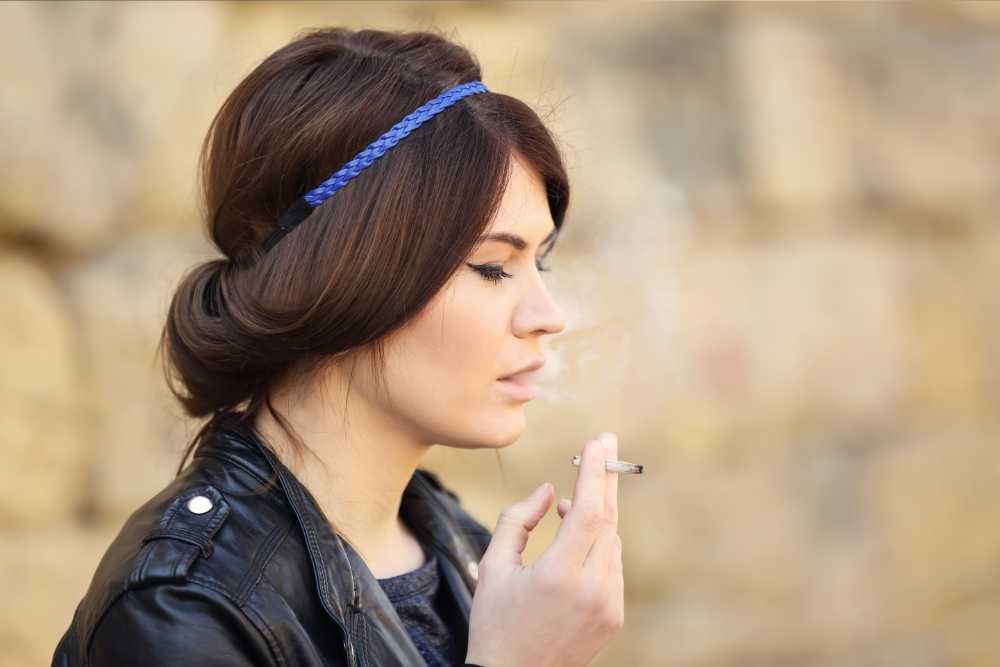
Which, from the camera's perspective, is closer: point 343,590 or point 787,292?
point 343,590

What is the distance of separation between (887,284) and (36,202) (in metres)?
3.01

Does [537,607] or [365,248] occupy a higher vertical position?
[365,248]

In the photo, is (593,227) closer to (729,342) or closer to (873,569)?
(729,342)

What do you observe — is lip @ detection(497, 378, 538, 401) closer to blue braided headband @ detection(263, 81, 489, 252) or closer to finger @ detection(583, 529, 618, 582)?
finger @ detection(583, 529, 618, 582)

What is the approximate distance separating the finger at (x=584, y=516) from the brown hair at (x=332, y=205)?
369 millimetres

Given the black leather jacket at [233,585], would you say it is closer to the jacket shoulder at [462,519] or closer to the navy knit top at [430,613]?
the navy knit top at [430,613]

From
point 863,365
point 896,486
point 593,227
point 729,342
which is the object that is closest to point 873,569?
point 896,486

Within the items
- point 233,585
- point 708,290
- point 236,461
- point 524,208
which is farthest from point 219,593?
point 708,290

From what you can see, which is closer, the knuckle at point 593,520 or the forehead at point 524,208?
the knuckle at point 593,520

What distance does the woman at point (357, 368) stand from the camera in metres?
1.66

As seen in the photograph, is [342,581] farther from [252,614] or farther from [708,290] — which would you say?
[708,290]

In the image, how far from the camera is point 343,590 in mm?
1704

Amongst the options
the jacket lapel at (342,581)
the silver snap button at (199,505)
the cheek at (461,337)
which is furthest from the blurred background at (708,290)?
the silver snap button at (199,505)

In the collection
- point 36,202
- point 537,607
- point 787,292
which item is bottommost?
point 537,607
